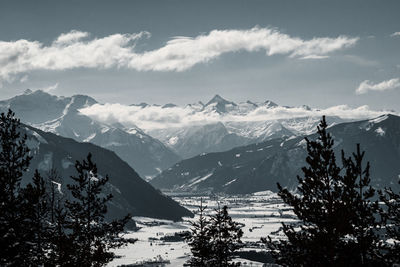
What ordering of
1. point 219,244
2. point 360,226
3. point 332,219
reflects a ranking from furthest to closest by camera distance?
point 219,244
point 360,226
point 332,219

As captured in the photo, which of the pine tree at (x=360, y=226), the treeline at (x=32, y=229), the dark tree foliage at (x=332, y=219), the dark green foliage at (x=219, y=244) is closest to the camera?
the dark tree foliage at (x=332, y=219)

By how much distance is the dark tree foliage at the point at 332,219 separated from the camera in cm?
2839

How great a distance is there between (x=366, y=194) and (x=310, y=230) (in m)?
4.50

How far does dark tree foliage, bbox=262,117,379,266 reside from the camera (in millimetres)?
28391

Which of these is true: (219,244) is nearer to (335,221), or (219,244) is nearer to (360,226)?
(360,226)

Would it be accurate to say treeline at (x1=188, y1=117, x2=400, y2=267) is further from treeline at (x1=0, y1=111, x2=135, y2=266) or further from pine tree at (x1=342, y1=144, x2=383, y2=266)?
treeline at (x1=0, y1=111, x2=135, y2=266)

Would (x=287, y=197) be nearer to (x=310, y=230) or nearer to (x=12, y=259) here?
(x=310, y=230)

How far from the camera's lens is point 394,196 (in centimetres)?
3544

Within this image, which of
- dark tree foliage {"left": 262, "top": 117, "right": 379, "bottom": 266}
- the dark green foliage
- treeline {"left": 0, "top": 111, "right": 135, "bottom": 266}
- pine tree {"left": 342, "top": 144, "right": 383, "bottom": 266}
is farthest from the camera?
the dark green foliage

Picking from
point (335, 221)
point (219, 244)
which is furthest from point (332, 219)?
point (219, 244)

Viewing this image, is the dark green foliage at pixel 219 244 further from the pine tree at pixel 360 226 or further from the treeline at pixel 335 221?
the pine tree at pixel 360 226

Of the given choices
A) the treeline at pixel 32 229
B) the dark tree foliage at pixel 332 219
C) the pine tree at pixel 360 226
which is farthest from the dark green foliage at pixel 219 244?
the pine tree at pixel 360 226

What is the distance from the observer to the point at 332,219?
1139 inches

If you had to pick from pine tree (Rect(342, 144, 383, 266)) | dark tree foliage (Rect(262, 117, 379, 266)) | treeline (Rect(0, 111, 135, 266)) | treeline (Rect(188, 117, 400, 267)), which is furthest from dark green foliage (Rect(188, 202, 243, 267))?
pine tree (Rect(342, 144, 383, 266))
